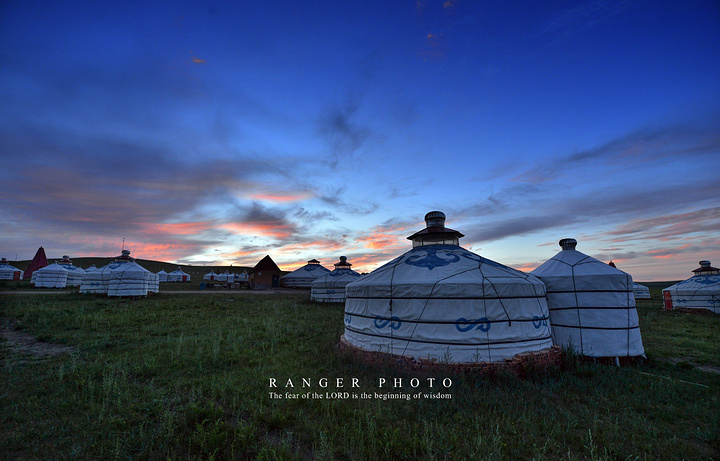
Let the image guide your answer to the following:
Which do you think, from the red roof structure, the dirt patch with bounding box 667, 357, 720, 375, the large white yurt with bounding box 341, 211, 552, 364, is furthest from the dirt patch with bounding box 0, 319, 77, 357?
the red roof structure

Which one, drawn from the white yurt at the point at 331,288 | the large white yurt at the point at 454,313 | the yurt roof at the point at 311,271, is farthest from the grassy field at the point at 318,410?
the yurt roof at the point at 311,271

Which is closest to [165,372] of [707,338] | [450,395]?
[450,395]

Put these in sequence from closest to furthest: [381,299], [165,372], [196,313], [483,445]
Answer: [483,445] → [165,372] → [381,299] → [196,313]

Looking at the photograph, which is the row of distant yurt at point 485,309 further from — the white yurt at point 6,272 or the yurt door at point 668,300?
the white yurt at point 6,272

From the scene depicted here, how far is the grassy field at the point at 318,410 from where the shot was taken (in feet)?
11.4

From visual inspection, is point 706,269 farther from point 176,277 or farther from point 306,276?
point 176,277

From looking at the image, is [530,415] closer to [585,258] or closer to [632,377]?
[632,377]

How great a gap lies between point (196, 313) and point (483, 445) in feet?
47.5

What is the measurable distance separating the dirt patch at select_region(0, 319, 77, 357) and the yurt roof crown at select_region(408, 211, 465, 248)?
31.8ft

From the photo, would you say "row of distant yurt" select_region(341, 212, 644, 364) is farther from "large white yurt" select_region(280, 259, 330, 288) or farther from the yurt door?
"large white yurt" select_region(280, 259, 330, 288)

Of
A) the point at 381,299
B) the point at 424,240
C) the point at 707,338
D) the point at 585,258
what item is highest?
the point at 424,240

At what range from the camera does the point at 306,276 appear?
37625 millimetres

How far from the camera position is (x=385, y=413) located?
4344 millimetres

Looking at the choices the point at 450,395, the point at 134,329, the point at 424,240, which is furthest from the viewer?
the point at 134,329
